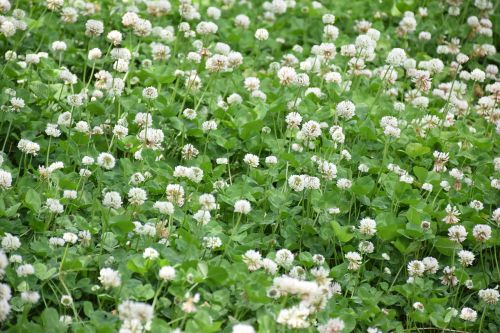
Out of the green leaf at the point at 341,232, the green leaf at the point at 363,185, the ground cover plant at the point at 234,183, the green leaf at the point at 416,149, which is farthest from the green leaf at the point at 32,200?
the green leaf at the point at 416,149

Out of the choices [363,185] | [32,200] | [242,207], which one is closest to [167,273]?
[242,207]

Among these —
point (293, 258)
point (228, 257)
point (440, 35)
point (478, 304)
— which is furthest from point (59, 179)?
point (440, 35)

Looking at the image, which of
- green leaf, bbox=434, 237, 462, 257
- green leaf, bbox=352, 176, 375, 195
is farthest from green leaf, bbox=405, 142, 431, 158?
green leaf, bbox=434, 237, 462, 257

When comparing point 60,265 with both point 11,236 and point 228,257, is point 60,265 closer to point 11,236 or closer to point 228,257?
point 11,236

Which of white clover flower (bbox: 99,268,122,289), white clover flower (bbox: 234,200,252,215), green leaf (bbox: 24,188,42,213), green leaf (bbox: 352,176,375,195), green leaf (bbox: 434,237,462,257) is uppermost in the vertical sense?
white clover flower (bbox: 99,268,122,289)

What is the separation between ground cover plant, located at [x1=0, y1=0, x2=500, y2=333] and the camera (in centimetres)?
269

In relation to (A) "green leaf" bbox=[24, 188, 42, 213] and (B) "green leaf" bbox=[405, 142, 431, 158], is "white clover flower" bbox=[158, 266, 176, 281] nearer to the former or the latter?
(A) "green leaf" bbox=[24, 188, 42, 213]

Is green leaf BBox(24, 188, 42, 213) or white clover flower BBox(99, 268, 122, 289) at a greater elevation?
white clover flower BBox(99, 268, 122, 289)

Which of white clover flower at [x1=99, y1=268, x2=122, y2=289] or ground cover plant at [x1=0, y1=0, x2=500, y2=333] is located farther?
ground cover plant at [x1=0, y1=0, x2=500, y2=333]

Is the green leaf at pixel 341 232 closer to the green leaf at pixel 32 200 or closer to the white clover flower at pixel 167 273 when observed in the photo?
the white clover flower at pixel 167 273

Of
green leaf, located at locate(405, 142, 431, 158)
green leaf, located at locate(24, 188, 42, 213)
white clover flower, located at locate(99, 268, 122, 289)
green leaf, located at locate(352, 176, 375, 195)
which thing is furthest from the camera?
green leaf, located at locate(405, 142, 431, 158)

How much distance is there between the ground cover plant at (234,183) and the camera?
269cm

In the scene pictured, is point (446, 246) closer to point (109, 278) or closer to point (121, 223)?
point (121, 223)

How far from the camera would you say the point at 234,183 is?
3.49 m
